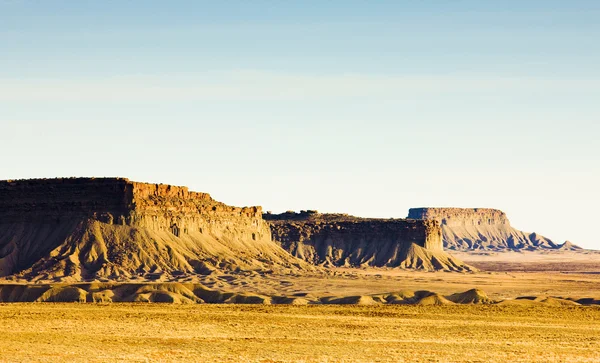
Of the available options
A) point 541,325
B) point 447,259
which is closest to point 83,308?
point 541,325

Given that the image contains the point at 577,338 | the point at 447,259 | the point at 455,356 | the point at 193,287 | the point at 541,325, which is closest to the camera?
the point at 455,356

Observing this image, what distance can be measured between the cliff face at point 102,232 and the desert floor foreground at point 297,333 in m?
41.9

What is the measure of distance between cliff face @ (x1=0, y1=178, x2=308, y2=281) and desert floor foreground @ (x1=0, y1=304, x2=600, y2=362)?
4194 centimetres

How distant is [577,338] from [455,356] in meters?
12.6

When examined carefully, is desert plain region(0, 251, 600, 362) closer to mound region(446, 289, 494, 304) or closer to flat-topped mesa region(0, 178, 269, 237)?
mound region(446, 289, 494, 304)

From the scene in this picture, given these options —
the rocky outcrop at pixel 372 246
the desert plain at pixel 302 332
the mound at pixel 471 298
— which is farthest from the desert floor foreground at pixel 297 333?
the rocky outcrop at pixel 372 246

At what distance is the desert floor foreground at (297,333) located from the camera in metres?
52.3

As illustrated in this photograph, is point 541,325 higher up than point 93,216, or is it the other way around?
point 93,216

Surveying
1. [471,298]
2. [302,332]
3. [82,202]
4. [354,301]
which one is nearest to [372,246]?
[82,202]

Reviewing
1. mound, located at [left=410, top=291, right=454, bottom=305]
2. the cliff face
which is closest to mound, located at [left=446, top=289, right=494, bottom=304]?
mound, located at [left=410, top=291, right=454, bottom=305]

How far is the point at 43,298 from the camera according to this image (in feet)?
303

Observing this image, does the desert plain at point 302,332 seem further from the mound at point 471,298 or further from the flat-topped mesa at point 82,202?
the flat-topped mesa at point 82,202

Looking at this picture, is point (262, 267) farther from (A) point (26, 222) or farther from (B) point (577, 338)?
(B) point (577, 338)

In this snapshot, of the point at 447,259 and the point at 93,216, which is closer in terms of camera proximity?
the point at 93,216
